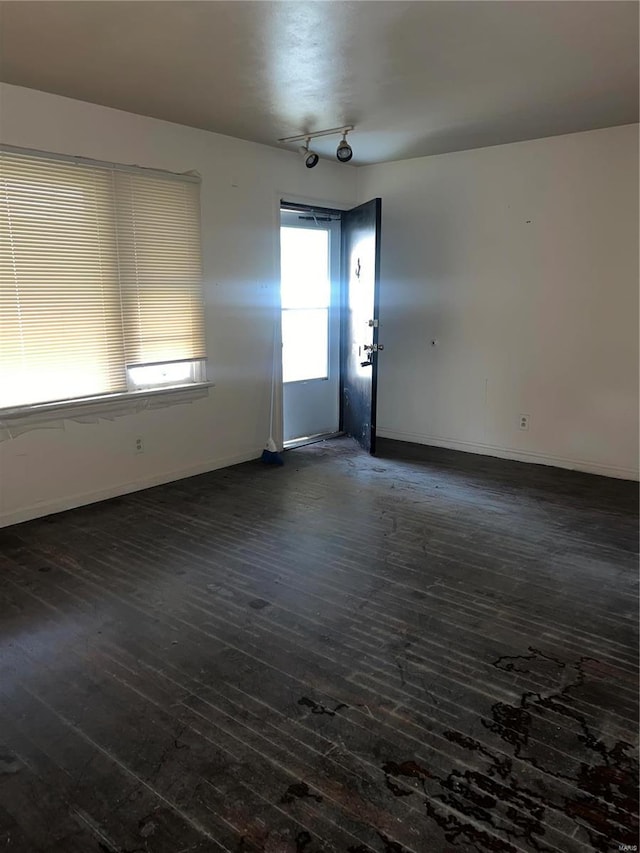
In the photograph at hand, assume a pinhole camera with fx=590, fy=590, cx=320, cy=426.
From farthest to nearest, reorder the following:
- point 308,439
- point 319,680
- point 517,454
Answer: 1. point 308,439
2. point 517,454
3. point 319,680

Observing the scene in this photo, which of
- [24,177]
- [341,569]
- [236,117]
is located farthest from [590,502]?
[24,177]

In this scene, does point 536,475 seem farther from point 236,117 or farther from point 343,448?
point 236,117

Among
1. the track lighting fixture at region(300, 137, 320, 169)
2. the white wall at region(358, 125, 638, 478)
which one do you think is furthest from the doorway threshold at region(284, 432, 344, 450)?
the track lighting fixture at region(300, 137, 320, 169)

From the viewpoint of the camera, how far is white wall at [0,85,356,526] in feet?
12.0

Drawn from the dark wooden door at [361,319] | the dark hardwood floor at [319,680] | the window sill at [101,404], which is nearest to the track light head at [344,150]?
the dark wooden door at [361,319]

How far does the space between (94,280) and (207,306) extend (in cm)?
98

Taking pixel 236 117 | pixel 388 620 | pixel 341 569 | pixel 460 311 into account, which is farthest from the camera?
pixel 460 311

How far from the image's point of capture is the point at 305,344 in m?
5.65

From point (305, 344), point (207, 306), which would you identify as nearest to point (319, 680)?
point (207, 306)

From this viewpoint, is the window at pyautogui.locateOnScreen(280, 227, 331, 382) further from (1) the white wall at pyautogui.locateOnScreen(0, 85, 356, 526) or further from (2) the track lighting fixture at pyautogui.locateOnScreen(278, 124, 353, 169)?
(2) the track lighting fixture at pyautogui.locateOnScreen(278, 124, 353, 169)

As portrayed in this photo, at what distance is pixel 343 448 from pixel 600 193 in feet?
9.60

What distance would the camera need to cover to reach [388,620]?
262 centimetres

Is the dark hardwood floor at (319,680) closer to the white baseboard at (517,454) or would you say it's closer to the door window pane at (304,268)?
the white baseboard at (517,454)

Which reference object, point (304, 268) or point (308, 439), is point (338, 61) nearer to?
point (304, 268)
